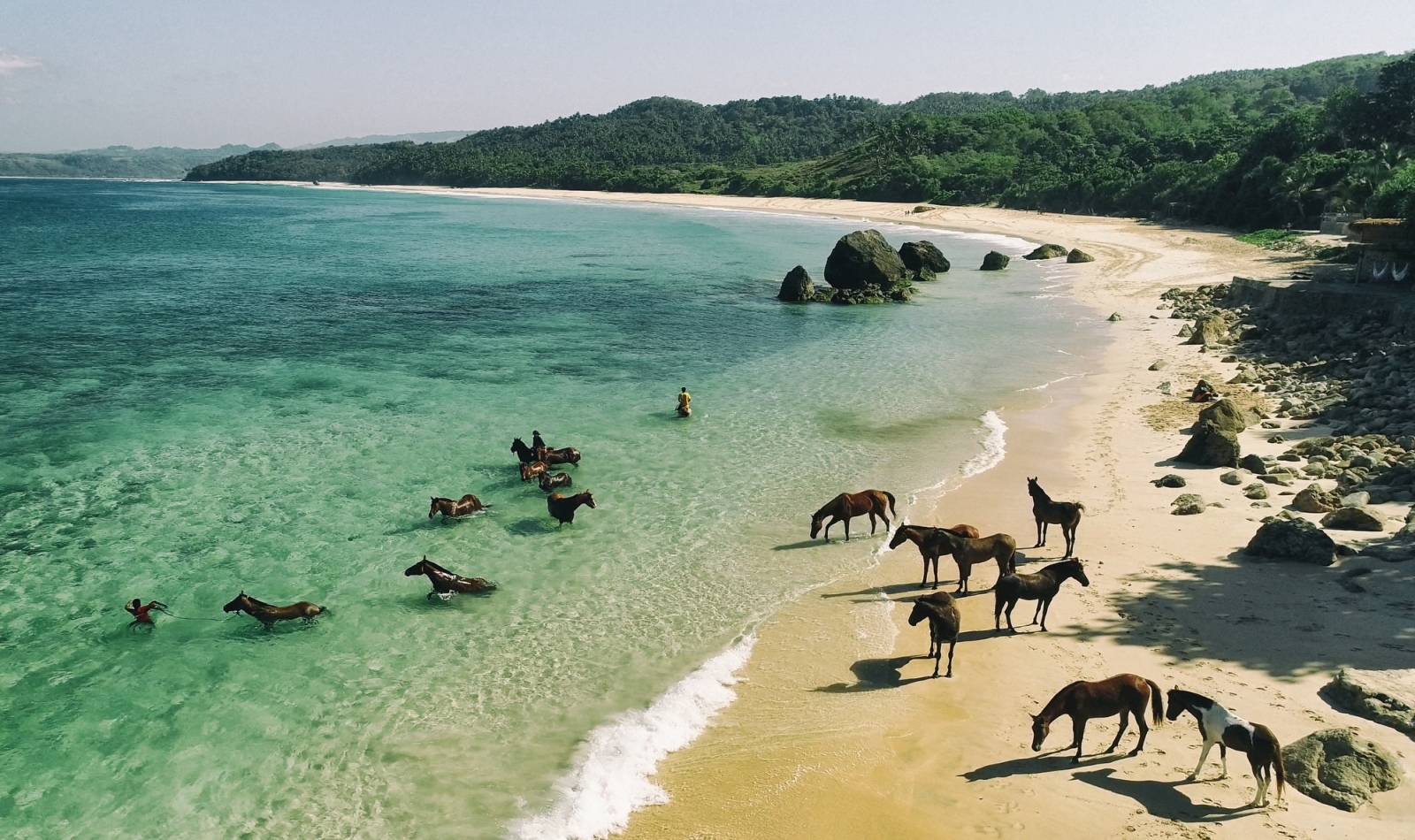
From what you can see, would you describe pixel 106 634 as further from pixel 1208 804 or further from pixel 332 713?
pixel 1208 804

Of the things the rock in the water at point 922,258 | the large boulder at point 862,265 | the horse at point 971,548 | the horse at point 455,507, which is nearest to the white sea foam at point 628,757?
the horse at point 971,548

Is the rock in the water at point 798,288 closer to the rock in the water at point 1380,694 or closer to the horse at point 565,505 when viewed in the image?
the horse at point 565,505

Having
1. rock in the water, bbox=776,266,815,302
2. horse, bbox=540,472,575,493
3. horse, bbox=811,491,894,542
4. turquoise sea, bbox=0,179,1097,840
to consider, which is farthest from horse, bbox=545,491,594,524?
rock in the water, bbox=776,266,815,302

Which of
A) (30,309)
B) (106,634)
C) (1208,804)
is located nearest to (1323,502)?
(1208,804)

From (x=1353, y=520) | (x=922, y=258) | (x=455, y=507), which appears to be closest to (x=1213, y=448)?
(x=1353, y=520)

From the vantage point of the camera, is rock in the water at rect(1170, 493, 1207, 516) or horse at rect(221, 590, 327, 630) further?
rock in the water at rect(1170, 493, 1207, 516)

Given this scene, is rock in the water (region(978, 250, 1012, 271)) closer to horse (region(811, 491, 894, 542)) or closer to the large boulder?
the large boulder
